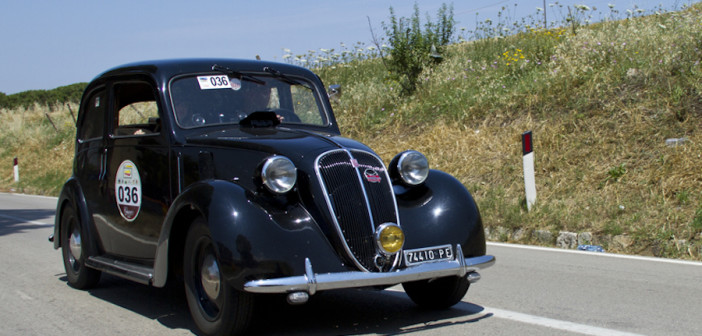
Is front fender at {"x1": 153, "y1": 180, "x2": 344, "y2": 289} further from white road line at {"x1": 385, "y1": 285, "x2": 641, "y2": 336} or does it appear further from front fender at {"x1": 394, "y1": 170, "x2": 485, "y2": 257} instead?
white road line at {"x1": 385, "y1": 285, "x2": 641, "y2": 336}

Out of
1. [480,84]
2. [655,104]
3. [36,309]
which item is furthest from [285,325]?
[480,84]

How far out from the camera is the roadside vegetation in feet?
28.9

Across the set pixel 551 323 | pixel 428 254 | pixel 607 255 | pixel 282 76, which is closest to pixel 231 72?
pixel 282 76

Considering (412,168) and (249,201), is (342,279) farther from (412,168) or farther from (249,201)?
(412,168)

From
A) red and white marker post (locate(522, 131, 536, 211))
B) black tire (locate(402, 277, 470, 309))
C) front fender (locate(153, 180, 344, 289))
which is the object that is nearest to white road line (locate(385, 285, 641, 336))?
black tire (locate(402, 277, 470, 309))

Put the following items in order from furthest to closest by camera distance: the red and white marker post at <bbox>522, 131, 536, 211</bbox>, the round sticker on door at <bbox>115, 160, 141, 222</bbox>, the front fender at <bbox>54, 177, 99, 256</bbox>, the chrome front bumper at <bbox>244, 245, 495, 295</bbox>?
the red and white marker post at <bbox>522, 131, 536, 211</bbox>
the front fender at <bbox>54, 177, 99, 256</bbox>
the round sticker on door at <bbox>115, 160, 141, 222</bbox>
the chrome front bumper at <bbox>244, 245, 495, 295</bbox>

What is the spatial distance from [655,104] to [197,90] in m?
7.82

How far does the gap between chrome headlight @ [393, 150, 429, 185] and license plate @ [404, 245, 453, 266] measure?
57 cm

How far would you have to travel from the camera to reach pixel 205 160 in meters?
4.98

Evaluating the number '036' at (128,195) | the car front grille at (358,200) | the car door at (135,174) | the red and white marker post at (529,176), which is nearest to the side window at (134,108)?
the car door at (135,174)

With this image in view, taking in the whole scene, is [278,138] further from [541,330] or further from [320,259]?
[541,330]

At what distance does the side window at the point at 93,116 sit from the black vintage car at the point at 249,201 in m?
0.03

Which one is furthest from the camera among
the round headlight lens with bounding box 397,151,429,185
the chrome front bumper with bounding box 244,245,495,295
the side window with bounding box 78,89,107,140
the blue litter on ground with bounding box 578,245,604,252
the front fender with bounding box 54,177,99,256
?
the blue litter on ground with bounding box 578,245,604,252

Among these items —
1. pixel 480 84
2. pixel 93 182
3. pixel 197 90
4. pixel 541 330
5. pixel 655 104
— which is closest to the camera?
pixel 541 330
